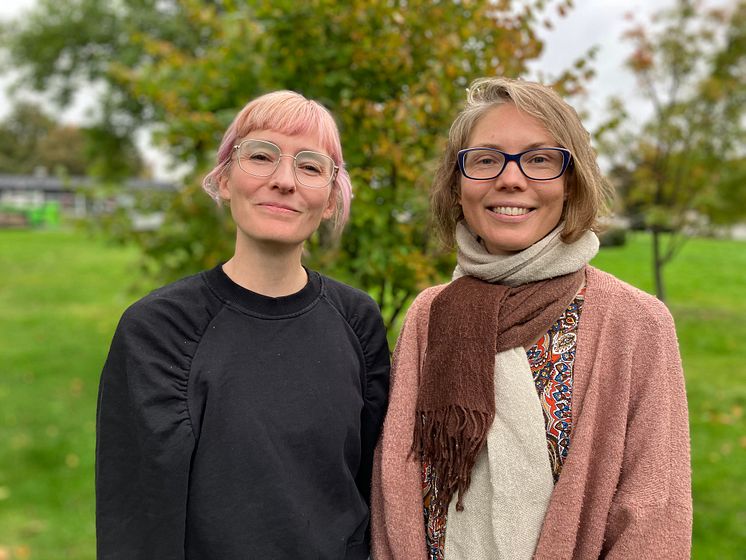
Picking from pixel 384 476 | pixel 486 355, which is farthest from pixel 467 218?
pixel 384 476

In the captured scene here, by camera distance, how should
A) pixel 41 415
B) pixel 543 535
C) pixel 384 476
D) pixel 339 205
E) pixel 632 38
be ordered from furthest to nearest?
pixel 632 38
pixel 41 415
pixel 339 205
pixel 384 476
pixel 543 535

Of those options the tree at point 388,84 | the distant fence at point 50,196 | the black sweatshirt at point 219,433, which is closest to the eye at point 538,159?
the black sweatshirt at point 219,433

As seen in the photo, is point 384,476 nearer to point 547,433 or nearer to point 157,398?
point 547,433

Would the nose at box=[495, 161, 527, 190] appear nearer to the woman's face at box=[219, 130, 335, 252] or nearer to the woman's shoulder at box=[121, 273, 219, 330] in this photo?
the woman's face at box=[219, 130, 335, 252]

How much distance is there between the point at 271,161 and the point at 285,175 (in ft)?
0.20

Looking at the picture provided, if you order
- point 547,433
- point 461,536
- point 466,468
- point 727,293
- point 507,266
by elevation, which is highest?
point 507,266

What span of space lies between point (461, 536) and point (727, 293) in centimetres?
1286

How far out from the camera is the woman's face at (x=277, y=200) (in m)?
1.78

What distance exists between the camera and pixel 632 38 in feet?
24.2

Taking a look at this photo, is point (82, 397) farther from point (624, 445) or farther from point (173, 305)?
point (624, 445)

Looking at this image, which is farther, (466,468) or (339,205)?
(339,205)

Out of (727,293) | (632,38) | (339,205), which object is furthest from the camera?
(727,293)

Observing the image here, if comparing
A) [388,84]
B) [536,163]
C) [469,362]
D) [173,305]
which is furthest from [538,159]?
[388,84]

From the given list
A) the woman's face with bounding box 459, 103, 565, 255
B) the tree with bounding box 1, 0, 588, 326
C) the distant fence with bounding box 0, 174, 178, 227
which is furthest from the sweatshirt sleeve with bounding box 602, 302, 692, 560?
the distant fence with bounding box 0, 174, 178, 227
